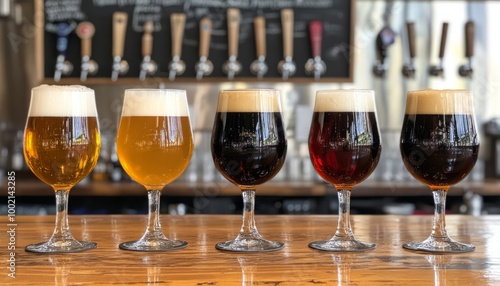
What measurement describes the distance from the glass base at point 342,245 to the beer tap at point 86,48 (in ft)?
9.92

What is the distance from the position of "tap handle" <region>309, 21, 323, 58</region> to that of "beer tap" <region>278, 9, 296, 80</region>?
0.41ft

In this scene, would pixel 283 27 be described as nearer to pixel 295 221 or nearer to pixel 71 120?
pixel 295 221

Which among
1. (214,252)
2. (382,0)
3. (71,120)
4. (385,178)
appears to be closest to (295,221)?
(214,252)

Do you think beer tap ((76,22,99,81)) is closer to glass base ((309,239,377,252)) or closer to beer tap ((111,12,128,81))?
beer tap ((111,12,128,81))

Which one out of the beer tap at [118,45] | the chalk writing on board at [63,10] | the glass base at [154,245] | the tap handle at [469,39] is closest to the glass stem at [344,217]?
the glass base at [154,245]

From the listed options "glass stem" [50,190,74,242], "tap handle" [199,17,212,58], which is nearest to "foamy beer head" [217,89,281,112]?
"glass stem" [50,190,74,242]

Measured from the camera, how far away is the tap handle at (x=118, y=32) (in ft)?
12.7

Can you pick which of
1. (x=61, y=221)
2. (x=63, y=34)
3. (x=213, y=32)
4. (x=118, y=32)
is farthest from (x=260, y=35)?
(x=61, y=221)

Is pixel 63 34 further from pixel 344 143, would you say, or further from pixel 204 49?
pixel 344 143

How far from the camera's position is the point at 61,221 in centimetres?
112

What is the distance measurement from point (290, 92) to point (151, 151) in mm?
2944

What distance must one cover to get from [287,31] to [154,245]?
2.93m

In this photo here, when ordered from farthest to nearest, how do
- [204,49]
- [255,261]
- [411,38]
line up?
[411,38] < [204,49] < [255,261]

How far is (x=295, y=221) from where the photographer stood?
4.66 ft
